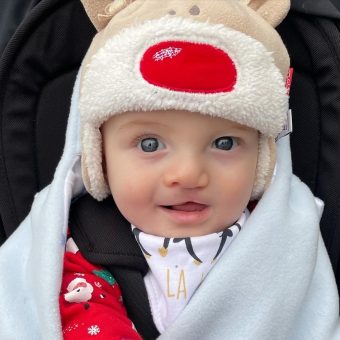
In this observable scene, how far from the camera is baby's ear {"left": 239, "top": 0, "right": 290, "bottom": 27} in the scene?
119 centimetres

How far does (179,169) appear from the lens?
1086mm

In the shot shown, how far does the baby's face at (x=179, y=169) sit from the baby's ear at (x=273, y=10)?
20 centimetres

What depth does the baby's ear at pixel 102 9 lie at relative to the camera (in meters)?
1.19

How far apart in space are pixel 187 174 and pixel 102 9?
344mm

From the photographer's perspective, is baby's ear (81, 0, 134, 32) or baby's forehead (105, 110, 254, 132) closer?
baby's forehead (105, 110, 254, 132)

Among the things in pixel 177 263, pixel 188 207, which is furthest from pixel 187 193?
pixel 177 263

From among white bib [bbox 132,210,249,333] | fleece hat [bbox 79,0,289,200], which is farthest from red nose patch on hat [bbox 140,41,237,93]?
white bib [bbox 132,210,249,333]

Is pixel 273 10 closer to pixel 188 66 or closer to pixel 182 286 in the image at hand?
pixel 188 66

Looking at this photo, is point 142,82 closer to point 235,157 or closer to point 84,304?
point 235,157

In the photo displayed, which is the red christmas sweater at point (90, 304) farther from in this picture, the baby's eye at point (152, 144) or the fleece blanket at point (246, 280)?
the baby's eye at point (152, 144)

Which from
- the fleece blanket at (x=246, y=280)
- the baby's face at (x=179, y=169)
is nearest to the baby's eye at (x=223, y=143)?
the baby's face at (x=179, y=169)

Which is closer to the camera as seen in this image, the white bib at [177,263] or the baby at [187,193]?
the baby at [187,193]

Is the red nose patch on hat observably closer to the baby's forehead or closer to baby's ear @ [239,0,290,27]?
the baby's forehead

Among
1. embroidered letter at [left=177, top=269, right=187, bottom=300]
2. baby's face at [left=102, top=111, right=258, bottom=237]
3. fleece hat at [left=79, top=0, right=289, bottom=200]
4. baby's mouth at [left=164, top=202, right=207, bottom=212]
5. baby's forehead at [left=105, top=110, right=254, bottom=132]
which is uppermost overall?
fleece hat at [left=79, top=0, right=289, bottom=200]
